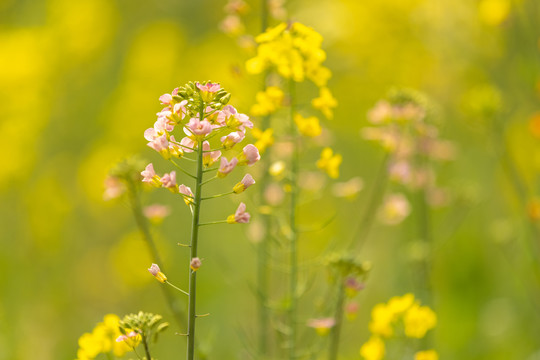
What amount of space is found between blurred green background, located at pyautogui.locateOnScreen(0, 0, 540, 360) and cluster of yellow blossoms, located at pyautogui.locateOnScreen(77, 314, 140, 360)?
1257mm

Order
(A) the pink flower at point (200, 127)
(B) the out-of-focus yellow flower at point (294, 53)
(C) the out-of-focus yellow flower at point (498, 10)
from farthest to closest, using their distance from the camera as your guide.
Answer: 1. (C) the out-of-focus yellow flower at point (498, 10)
2. (B) the out-of-focus yellow flower at point (294, 53)
3. (A) the pink flower at point (200, 127)

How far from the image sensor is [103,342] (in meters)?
2.14

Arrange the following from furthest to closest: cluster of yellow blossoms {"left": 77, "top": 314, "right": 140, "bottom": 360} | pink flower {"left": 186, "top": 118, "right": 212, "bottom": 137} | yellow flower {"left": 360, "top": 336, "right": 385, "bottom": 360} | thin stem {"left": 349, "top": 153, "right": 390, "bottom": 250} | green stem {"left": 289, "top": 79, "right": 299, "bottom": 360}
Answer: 1. thin stem {"left": 349, "top": 153, "right": 390, "bottom": 250}
2. green stem {"left": 289, "top": 79, "right": 299, "bottom": 360}
3. yellow flower {"left": 360, "top": 336, "right": 385, "bottom": 360}
4. cluster of yellow blossoms {"left": 77, "top": 314, "right": 140, "bottom": 360}
5. pink flower {"left": 186, "top": 118, "right": 212, "bottom": 137}

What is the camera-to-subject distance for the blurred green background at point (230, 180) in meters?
4.87

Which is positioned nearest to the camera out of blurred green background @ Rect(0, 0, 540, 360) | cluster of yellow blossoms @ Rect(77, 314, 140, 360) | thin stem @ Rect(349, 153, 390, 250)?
cluster of yellow blossoms @ Rect(77, 314, 140, 360)

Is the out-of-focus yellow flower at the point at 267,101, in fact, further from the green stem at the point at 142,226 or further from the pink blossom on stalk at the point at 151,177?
the pink blossom on stalk at the point at 151,177

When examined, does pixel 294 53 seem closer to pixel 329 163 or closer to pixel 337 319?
pixel 329 163

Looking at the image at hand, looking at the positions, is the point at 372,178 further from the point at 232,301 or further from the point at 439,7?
the point at 232,301

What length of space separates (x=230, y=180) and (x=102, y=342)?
4736mm

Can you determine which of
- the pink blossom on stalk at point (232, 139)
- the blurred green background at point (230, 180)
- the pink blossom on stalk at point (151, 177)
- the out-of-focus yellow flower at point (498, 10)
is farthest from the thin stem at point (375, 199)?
the pink blossom on stalk at point (151, 177)

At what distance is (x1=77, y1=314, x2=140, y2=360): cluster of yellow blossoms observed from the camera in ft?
6.88

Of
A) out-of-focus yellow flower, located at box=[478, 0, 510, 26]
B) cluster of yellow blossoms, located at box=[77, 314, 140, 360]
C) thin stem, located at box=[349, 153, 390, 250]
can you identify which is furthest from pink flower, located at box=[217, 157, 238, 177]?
out-of-focus yellow flower, located at box=[478, 0, 510, 26]

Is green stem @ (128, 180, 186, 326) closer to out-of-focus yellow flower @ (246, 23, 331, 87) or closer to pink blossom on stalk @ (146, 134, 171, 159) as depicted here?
out-of-focus yellow flower @ (246, 23, 331, 87)

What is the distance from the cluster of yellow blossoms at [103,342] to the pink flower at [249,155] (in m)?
0.64
